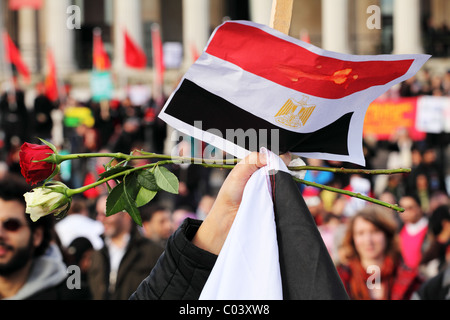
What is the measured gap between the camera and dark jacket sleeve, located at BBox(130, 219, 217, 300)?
Result: 2201 millimetres

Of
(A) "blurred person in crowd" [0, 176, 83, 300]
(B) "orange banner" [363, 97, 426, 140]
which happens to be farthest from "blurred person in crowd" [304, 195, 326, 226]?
(B) "orange banner" [363, 97, 426, 140]

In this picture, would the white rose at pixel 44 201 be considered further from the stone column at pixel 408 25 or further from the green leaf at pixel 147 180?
the stone column at pixel 408 25

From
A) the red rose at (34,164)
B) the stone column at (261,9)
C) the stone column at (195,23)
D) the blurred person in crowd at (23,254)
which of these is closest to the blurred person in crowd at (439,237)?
the blurred person in crowd at (23,254)

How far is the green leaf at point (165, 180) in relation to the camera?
2.24 meters

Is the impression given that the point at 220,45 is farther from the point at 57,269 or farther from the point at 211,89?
the point at 57,269

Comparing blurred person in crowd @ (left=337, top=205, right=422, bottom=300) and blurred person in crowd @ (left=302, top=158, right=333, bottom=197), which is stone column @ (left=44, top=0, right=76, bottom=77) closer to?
blurred person in crowd @ (left=302, top=158, right=333, bottom=197)

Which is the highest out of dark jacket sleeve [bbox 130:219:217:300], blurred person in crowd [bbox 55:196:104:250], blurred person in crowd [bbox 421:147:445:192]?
dark jacket sleeve [bbox 130:219:217:300]

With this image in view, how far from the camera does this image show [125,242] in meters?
6.44

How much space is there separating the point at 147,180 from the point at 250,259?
0.48 metres

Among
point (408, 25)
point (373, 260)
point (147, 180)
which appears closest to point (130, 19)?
point (408, 25)

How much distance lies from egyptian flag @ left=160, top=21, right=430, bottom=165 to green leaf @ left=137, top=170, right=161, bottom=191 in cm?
19
